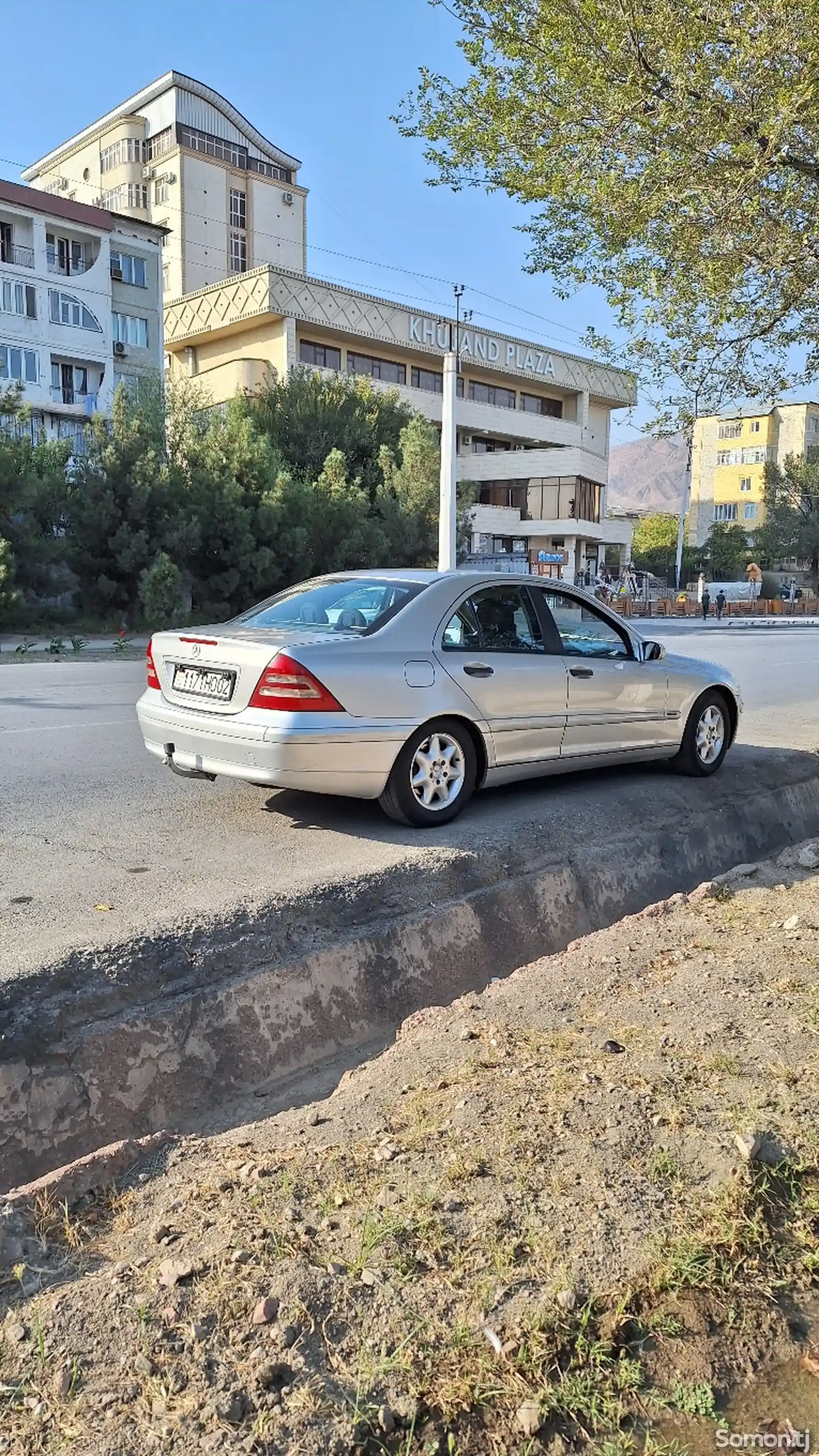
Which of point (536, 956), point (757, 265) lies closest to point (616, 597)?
point (757, 265)

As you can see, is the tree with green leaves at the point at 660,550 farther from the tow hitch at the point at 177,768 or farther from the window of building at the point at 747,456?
the tow hitch at the point at 177,768

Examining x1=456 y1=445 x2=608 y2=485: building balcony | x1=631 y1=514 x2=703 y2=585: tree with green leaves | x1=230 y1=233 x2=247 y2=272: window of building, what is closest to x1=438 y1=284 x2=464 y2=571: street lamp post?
x1=456 y1=445 x2=608 y2=485: building balcony

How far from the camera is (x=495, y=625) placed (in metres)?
6.60

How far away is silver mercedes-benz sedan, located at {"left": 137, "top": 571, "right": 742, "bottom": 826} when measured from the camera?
5562mm

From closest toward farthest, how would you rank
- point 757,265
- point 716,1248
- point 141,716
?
point 716,1248, point 141,716, point 757,265

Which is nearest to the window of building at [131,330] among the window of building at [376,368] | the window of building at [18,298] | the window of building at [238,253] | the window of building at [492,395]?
the window of building at [18,298]

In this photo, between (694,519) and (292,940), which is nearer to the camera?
(292,940)

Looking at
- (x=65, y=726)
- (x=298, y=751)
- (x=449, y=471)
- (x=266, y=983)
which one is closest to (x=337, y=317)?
(x=449, y=471)

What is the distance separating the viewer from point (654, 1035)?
3758 mm

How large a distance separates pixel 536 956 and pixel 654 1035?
166 centimetres

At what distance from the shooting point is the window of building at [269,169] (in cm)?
6819

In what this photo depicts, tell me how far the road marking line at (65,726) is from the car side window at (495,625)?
499 centimetres

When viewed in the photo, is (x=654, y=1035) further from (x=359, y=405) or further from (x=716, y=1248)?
(x=359, y=405)

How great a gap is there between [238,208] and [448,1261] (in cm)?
7383
